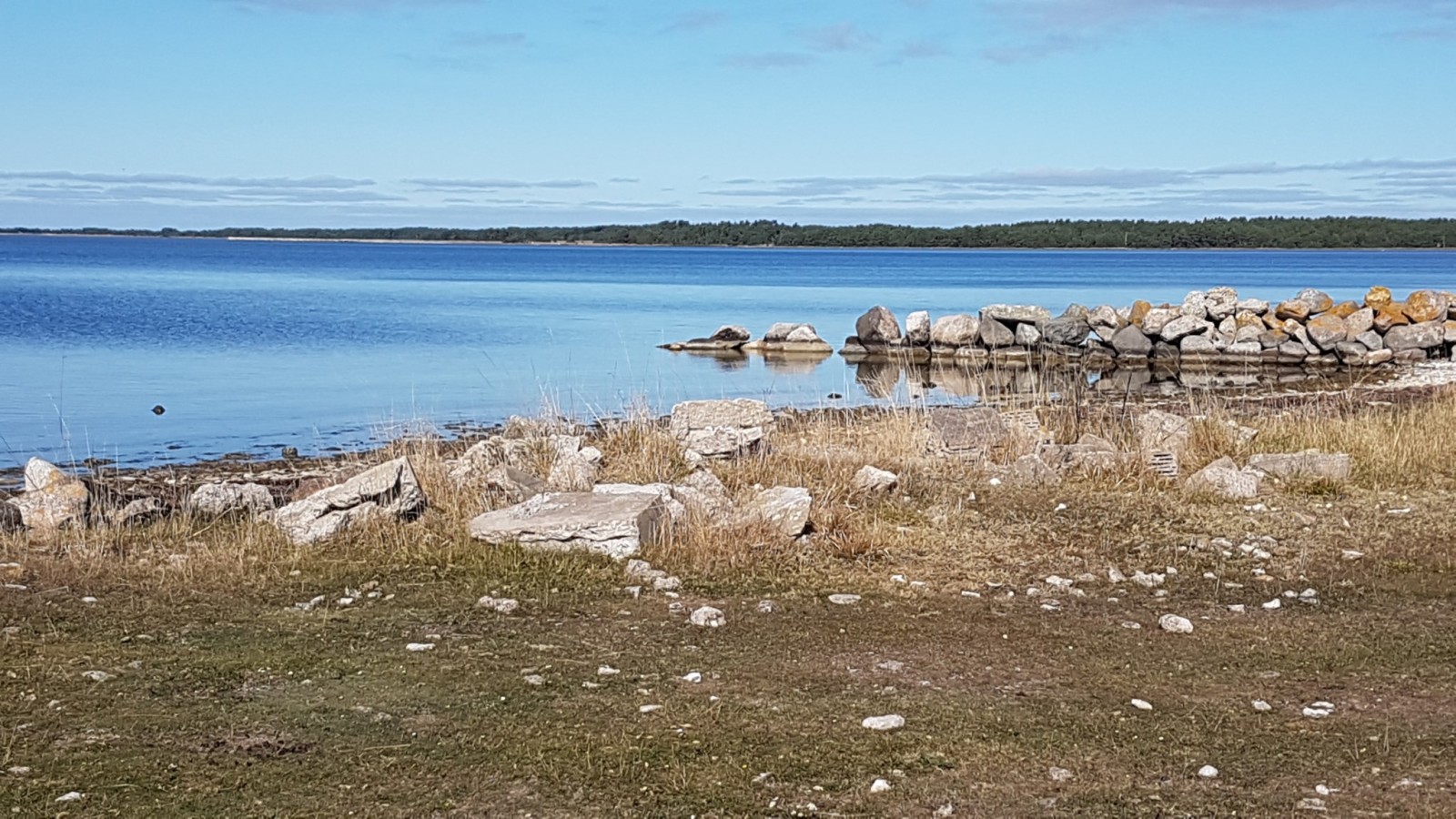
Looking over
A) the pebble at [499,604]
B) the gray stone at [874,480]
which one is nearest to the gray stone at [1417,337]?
the gray stone at [874,480]

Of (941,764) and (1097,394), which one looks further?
(1097,394)

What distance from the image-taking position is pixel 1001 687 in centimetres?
723

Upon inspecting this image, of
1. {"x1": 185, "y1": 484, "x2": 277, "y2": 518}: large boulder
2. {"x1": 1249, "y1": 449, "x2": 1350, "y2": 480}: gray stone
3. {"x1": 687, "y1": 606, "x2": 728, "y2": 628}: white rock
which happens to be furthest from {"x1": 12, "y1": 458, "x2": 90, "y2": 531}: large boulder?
{"x1": 1249, "y1": 449, "x2": 1350, "y2": 480}: gray stone

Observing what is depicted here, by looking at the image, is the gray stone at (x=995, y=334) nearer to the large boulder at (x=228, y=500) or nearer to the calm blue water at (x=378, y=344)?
the calm blue water at (x=378, y=344)

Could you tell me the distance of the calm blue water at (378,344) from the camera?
2377 centimetres

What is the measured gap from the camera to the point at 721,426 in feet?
49.7

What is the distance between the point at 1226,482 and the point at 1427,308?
98.9ft

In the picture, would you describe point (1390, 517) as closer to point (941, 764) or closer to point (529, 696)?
point (941, 764)

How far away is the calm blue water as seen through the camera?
23766 millimetres

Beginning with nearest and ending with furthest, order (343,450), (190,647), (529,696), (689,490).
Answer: (529,696)
(190,647)
(689,490)
(343,450)

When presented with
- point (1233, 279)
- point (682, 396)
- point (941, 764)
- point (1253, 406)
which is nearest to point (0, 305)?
point (682, 396)

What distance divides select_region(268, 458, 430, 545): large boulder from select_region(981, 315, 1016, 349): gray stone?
103ft

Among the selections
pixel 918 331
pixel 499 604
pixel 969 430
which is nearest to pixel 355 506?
pixel 499 604

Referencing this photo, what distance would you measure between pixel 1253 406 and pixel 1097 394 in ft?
20.5
